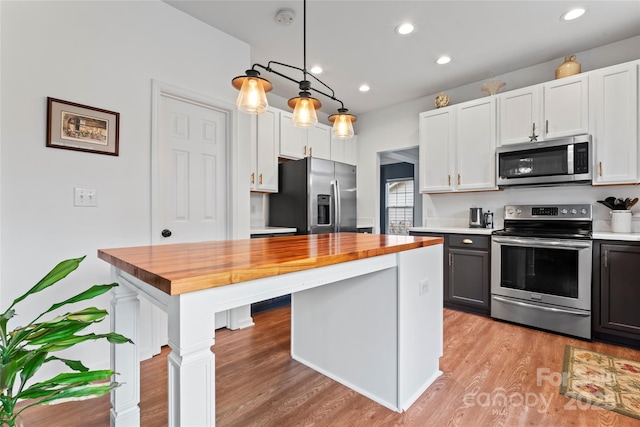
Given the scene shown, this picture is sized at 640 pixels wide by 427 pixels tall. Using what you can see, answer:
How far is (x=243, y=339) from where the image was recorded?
258 cm

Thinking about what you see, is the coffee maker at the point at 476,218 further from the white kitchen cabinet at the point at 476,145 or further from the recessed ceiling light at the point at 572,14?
the recessed ceiling light at the point at 572,14

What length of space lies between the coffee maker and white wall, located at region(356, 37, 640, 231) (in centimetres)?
12

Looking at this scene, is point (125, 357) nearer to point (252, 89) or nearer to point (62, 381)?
point (62, 381)

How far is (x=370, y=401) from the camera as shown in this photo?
68.3 inches

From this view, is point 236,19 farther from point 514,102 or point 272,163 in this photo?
point 514,102

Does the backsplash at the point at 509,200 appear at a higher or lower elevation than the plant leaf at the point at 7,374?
higher

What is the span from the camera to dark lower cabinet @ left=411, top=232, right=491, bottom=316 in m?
3.13

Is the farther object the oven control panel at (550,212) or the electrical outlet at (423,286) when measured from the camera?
the oven control panel at (550,212)

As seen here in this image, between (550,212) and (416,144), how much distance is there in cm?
182

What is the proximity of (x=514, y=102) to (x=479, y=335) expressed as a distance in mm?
2343

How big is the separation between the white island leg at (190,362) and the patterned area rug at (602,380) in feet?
6.80

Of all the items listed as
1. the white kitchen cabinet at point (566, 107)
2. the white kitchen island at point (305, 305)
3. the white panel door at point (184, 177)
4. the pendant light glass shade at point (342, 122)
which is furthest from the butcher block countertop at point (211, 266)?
the white kitchen cabinet at point (566, 107)

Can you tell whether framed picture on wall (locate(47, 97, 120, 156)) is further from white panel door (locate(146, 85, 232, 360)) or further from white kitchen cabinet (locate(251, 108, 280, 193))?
white kitchen cabinet (locate(251, 108, 280, 193))

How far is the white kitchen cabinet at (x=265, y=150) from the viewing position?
11.5ft
